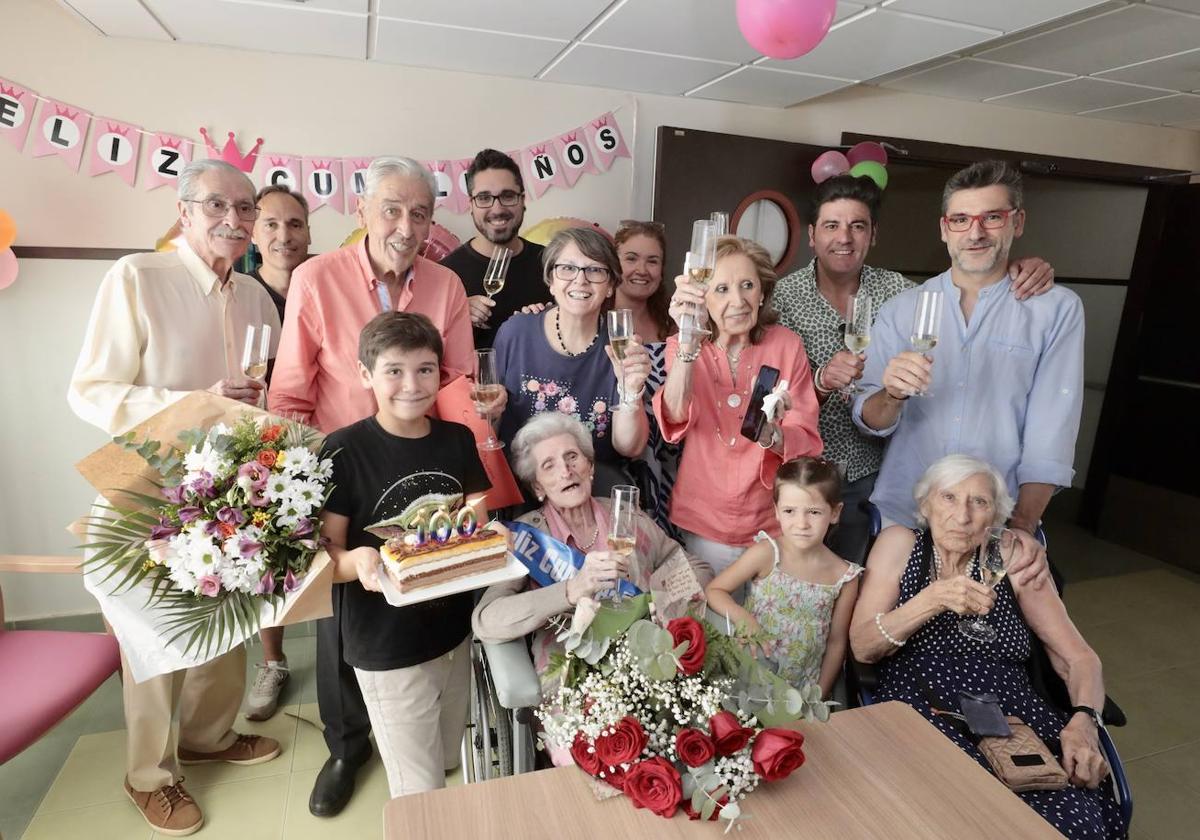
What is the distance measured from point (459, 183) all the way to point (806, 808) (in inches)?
130

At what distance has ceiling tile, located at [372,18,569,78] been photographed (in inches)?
117

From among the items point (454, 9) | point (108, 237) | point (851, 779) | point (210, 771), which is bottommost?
point (210, 771)

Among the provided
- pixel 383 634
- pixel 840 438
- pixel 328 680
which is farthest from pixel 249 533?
pixel 840 438

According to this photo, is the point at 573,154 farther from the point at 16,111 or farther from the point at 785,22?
the point at 16,111

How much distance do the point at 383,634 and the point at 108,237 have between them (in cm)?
268

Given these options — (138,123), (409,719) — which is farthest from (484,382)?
(138,123)

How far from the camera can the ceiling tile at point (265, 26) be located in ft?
8.88

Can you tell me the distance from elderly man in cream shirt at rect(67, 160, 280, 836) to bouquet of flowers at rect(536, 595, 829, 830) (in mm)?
1198

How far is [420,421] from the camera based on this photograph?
1807mm

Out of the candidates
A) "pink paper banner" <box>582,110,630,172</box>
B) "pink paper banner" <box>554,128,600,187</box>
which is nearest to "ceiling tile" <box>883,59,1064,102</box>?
"pink paper banner" <box>582,110,630,172</box>

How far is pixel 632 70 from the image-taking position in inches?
137

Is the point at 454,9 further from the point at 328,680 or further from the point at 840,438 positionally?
the point at 328,680

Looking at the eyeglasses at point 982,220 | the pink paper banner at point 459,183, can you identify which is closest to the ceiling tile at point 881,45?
the eyeglasses at point 982,220

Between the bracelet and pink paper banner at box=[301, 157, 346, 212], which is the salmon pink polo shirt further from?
pink paper banner at box=[301, 157, 346, 212]
